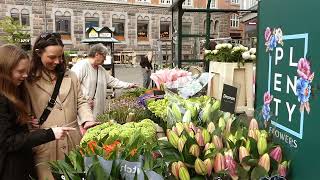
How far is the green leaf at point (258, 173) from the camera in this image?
1.30 m

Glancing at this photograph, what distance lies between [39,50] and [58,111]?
444 mm

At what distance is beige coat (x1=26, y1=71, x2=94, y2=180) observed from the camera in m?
2.61

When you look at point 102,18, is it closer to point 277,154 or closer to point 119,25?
point 119,25

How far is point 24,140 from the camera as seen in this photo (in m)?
2.22

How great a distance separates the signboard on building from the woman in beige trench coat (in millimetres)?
1522

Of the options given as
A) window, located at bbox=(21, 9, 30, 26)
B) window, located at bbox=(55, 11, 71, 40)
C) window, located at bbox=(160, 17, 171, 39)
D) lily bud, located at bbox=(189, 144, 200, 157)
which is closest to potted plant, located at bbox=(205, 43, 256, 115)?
lily bud, located at bbox=(189, 144, 200, 157)

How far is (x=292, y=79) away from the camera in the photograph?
4.27ft

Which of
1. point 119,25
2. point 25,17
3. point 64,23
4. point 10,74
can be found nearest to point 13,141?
point 10,74

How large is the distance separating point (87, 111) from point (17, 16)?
26.3 metres

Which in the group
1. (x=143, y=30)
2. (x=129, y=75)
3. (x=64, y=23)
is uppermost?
(x=64, y=23)

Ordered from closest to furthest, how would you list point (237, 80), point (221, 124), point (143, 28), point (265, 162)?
point (265, 162) → point (221, 124) → point (237, 80) → point (143, 28)

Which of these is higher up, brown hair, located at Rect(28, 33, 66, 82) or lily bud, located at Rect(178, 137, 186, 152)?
brown hair, located at Rect(28, 33, 66, 82)

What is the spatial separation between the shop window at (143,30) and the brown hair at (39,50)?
29.2 meters

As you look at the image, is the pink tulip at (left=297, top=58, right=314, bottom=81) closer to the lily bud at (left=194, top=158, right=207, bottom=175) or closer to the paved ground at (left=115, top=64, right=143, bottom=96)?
the lily bud at (left=194, top=158, right=207, bottom=175)
